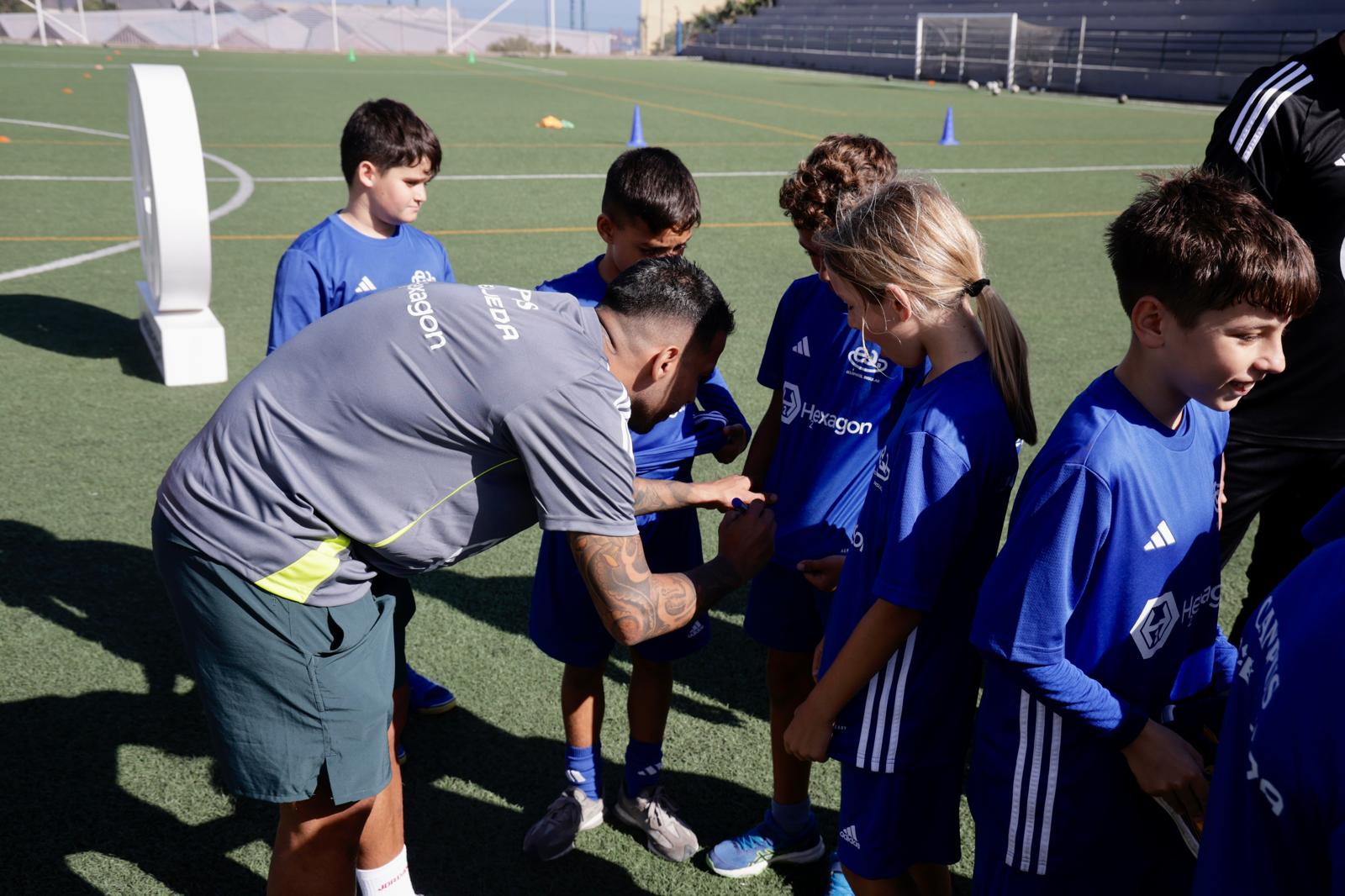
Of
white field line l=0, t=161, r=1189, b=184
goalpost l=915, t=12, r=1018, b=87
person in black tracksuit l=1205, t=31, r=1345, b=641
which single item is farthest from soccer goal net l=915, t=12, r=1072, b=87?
person in black tracksuit l=1205, t=31, r=1345, b=641

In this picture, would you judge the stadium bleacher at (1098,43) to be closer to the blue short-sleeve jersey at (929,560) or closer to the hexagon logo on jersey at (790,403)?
the hexagon logo on jersey at (790,403)

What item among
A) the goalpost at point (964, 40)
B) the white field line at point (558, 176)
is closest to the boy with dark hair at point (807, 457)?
A: the white field line at point (558, 176)

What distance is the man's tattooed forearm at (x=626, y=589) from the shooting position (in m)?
2.06

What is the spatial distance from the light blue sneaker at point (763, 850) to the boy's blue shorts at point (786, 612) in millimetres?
468

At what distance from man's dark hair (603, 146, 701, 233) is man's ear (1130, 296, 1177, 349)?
139cm

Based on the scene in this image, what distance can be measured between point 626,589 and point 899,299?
730 millimetres

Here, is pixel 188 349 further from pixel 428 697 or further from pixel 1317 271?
pixel 1317 271

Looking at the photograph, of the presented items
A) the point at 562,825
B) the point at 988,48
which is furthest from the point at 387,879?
the point at 988,48

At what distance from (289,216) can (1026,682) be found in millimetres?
10710

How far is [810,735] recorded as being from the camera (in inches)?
81.8

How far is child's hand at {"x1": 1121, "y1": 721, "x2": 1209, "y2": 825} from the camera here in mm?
1742

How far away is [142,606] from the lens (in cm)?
408

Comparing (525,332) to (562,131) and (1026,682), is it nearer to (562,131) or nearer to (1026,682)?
(1026,682)

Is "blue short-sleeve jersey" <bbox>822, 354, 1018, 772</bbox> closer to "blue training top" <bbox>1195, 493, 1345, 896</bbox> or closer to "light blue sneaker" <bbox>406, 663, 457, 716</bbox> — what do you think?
→ "blue training top" <bbox>1195, 493, 1345, 896</bbox>
